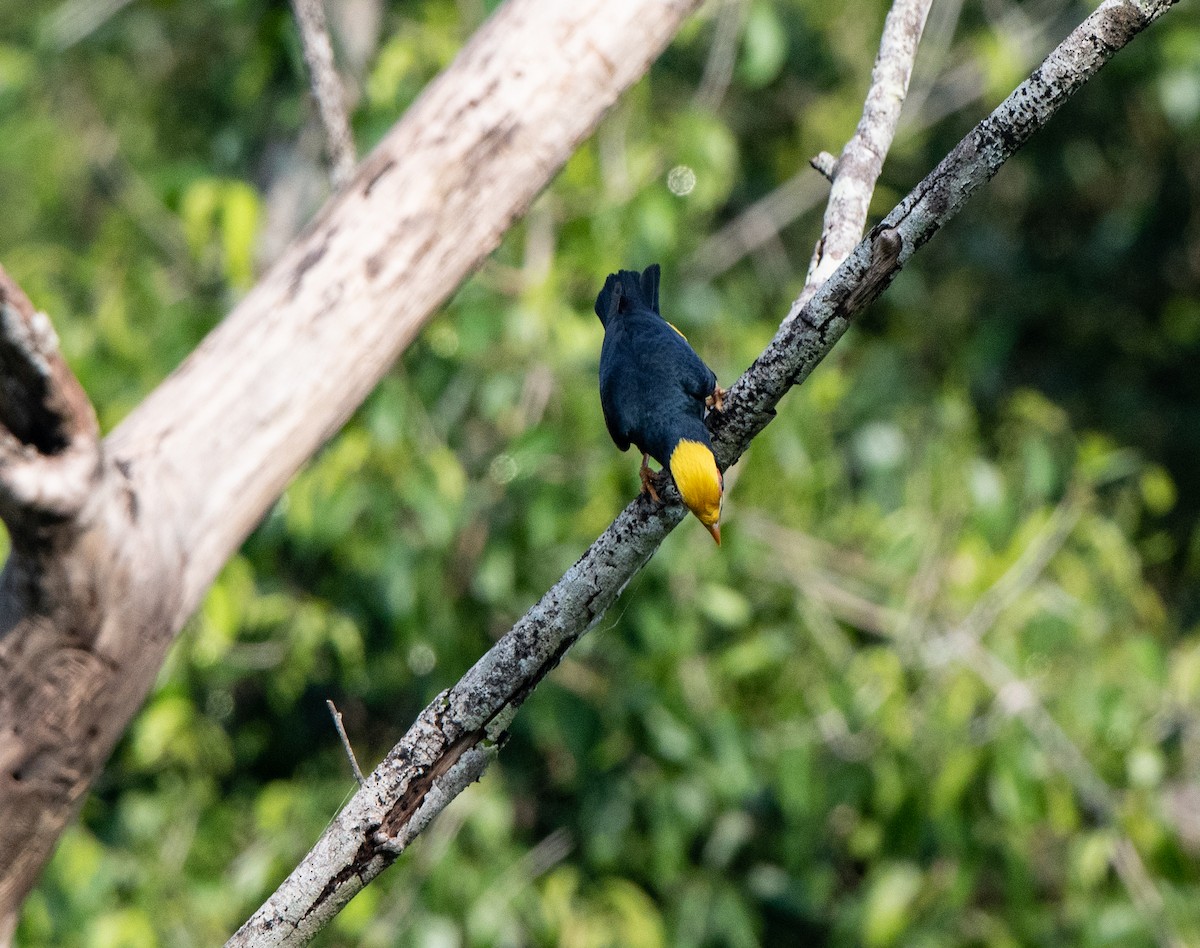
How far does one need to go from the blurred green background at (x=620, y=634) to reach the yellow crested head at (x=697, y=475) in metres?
1.36

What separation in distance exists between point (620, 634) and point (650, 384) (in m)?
1.71

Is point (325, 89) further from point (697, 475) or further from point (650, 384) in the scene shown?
point (697, 475)

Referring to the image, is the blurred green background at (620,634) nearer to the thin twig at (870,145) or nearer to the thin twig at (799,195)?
the thin twig at (799,195)

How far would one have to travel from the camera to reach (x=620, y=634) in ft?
13.8

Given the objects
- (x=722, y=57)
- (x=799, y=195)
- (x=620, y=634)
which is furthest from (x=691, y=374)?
(x=799, y=195)

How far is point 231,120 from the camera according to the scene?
623cm

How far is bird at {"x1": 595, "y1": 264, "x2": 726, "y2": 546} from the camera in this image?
2.36 meters

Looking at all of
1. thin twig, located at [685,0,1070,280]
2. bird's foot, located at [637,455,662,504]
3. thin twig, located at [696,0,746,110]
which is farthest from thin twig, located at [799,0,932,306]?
thin twig, located at [685,0,1070,280]

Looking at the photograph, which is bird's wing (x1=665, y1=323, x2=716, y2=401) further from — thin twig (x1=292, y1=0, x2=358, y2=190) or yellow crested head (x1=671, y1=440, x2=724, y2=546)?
thin twig (x1=292, y1=0, x2=358, y2=190)

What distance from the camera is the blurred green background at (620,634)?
396 centimetres

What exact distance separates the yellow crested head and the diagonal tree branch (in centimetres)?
14

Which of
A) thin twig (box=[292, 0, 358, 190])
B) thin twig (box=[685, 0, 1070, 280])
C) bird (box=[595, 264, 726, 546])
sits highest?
thin twig (box=[685, 0, 1070, 280])

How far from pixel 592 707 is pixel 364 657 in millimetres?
876

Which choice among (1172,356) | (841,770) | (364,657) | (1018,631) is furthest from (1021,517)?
(1172,356)
